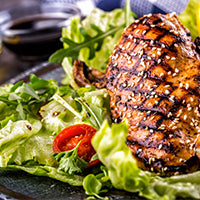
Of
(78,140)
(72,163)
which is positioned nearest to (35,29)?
(78,140)

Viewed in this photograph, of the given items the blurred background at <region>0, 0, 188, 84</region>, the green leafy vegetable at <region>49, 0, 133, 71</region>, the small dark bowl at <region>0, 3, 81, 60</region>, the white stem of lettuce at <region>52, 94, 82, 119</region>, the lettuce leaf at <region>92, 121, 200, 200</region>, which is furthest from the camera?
the small dark bowl at <region>0, 3, 81, 60</region>

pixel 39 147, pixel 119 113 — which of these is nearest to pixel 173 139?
pixel 119 113

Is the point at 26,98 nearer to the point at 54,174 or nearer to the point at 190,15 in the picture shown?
the point at 54,174

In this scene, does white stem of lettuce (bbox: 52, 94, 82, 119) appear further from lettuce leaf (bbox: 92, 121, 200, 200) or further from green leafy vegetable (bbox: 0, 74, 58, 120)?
lettuce leaf (bbox: 92, 121, 200, 200)

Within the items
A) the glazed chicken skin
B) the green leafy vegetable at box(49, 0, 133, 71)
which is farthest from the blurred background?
the glazed chicken skin

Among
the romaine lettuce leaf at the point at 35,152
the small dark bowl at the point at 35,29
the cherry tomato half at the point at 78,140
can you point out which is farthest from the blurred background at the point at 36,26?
the romaine lettuce leaf at the point at 35,152

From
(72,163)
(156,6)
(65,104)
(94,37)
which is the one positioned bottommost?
(72,163)
